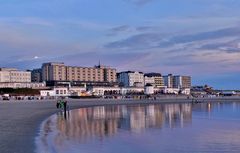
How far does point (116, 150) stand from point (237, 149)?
13.8ft

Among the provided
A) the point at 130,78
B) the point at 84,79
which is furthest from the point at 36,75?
the point at 130,78

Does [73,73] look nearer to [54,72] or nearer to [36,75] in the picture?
[54,72]

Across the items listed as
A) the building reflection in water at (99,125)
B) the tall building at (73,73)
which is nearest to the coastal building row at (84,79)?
the tall building at (73,73)

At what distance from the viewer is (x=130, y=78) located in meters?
189

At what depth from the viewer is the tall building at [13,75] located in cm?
15225

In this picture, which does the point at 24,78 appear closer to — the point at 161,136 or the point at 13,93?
the point at 13,93

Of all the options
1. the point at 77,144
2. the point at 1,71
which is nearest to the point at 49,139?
the point at 77,144

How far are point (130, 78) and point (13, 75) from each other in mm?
56832

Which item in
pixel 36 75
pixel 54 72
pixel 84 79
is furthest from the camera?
pixel 36 75

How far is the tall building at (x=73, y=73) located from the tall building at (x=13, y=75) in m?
10.2

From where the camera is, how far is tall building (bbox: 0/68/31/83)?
5994 inches

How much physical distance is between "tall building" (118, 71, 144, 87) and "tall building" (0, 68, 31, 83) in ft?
151

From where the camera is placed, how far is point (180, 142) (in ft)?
52.7

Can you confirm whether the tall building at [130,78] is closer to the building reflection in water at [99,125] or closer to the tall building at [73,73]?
the tall building at [73,73]
